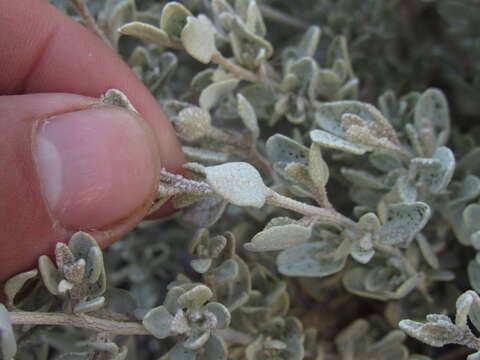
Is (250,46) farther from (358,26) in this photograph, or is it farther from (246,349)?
(246,349)

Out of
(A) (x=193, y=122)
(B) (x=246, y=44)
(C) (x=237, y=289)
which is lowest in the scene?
(C) (x=237, y=289)

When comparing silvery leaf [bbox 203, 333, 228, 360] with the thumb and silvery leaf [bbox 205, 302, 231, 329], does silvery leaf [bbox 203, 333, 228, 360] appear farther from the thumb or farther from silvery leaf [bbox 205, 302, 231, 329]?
the thumb

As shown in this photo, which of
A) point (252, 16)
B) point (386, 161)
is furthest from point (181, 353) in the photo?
point (252, 16)

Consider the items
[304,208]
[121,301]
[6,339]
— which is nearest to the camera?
[6,339]

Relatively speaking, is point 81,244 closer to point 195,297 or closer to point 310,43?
point 195,297

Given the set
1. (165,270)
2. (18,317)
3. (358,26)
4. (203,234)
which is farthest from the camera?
(165,270)

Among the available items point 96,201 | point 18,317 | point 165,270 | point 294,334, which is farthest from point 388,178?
point 165,270
